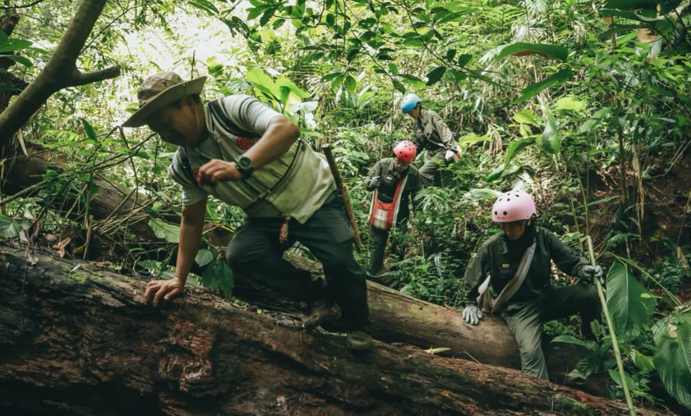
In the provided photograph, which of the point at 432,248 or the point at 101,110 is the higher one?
the point at 101,110

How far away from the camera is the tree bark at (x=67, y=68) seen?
227cm

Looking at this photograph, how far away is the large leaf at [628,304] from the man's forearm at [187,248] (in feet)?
10.2

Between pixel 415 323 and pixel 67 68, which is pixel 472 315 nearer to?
pixel 415 323

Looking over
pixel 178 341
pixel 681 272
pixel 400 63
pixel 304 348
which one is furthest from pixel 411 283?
pixel 400 63

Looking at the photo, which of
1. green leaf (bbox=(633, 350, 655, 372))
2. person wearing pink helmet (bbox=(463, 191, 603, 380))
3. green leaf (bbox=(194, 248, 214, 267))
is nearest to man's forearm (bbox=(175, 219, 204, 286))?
green leaf (bbox=(194, 248, 214, 267))

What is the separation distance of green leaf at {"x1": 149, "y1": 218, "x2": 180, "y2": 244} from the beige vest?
0.97 meters

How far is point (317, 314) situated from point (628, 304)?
7.74ft

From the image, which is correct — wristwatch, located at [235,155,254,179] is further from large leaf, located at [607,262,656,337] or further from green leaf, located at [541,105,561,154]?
green leaf, located at [541,105,561,154]

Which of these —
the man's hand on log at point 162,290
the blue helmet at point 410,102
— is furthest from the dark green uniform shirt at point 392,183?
the man's hand on log at point 162,290

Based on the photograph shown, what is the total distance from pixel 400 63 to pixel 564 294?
8083 millimetres

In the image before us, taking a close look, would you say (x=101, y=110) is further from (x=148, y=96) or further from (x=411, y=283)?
(x=148, y=96)

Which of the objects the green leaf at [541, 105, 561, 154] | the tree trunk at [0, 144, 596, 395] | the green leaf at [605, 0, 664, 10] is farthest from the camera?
the green leaf at [541, 105, 561, 154]

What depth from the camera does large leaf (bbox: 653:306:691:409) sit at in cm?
344

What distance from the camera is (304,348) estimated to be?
3346 millimetres
